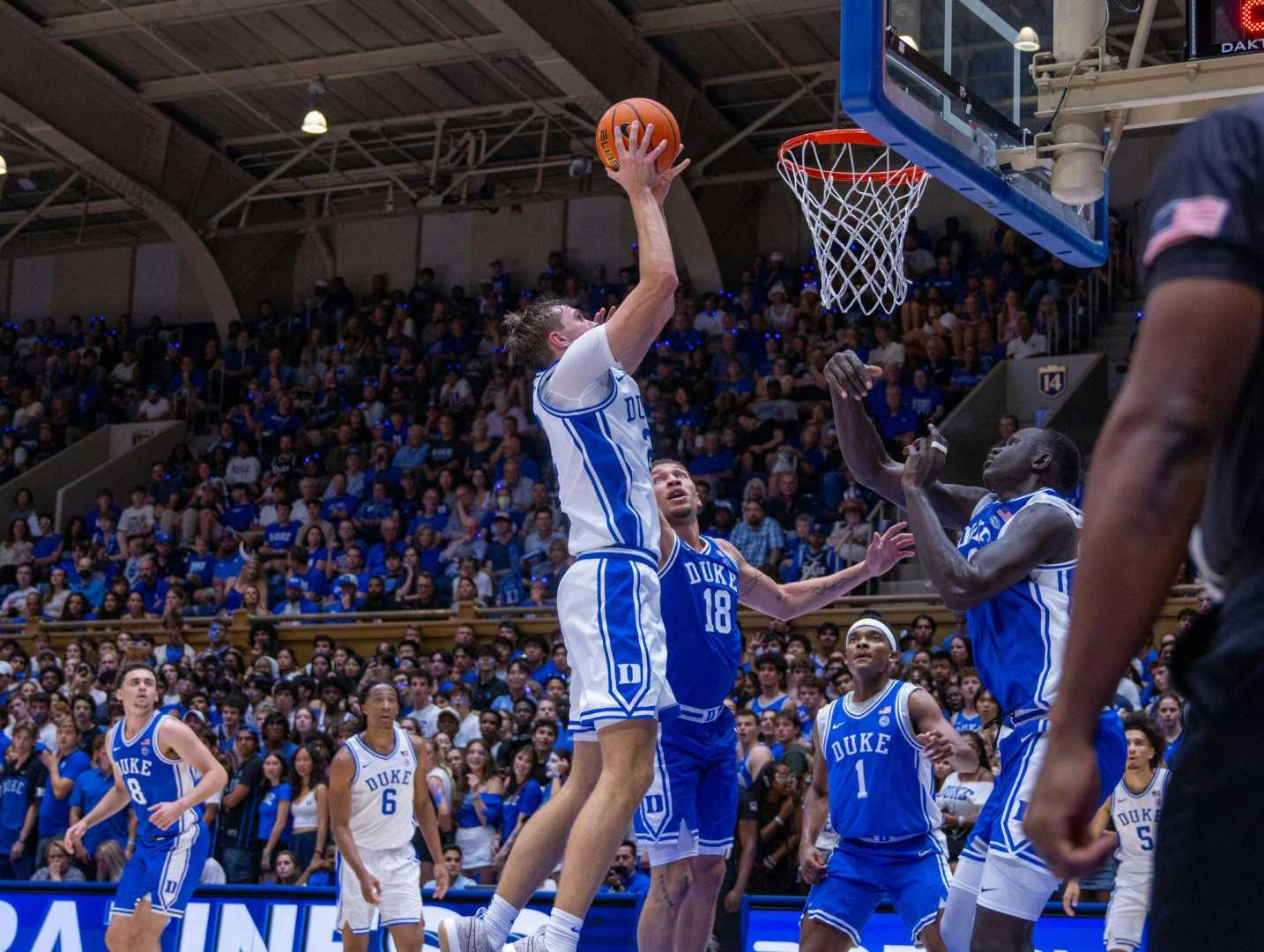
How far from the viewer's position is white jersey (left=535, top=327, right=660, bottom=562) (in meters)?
5.32

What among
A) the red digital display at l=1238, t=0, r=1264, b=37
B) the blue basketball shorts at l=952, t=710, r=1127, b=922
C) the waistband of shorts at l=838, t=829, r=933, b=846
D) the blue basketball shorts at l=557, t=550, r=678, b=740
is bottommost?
the waistband of shorts at l=838, t=829, r=933, b=846

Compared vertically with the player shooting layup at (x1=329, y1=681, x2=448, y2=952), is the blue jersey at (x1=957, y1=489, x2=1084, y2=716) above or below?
above

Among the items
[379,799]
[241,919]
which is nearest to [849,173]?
[379,799]

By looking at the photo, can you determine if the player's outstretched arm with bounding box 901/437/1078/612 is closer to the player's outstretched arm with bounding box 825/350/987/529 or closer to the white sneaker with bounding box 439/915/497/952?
the player's outstretched arm with bounding box 825/350/987/529

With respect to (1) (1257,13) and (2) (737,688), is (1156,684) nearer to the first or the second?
(2) (737,688)

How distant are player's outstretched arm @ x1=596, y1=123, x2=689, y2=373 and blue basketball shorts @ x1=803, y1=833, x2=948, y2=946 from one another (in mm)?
2929

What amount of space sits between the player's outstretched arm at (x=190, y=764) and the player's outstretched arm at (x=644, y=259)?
5509 millimetres

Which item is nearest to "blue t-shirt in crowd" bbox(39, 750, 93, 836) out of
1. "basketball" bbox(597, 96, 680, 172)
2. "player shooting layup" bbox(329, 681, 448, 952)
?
"player shooting layup" bbox(329, 681, 448, 952)

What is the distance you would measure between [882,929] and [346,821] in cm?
334

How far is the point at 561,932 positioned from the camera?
4.82m

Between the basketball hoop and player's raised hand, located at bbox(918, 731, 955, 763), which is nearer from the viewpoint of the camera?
player's raised hand, located at bbox(918, 731, 955, 763)

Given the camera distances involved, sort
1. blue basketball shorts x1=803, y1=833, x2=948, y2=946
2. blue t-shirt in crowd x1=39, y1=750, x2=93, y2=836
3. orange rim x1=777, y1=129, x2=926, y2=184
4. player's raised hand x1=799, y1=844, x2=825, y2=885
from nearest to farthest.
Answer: blue basketball shorts x1=803, y1=833, x2=948, y2=946 < player's raised hand x1=799, y1=844, x2=825, y2=885 < orange rim x1=777, y1=129, x2=926, y2=184 < blue t-shirt in crowd x1=39, y1=750, x2=93, y2=836

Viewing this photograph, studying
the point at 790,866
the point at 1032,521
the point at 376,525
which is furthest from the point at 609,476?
the point at 376,525

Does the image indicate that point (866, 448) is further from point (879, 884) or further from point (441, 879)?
point (441, 879)
